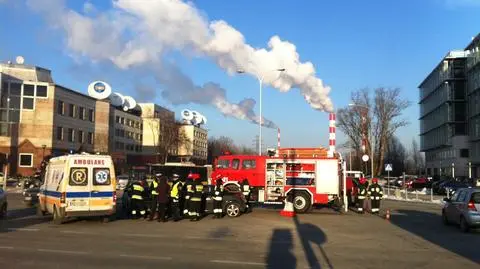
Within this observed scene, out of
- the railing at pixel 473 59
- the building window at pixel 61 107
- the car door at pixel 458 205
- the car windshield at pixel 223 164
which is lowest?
the car door at pixel 458 205

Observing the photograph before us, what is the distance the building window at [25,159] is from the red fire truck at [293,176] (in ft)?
178

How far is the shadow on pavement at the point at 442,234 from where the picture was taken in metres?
13.3

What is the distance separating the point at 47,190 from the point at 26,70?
220ft

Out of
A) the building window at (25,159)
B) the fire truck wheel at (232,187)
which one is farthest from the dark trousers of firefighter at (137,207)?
the building window at (25,159)

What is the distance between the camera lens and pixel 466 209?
1752cm

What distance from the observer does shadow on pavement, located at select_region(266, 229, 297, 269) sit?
417 inches

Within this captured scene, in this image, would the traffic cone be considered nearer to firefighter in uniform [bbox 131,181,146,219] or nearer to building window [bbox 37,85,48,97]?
firefighter in uniform [bbox 131,181,146,219]

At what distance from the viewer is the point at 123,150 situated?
112750mm

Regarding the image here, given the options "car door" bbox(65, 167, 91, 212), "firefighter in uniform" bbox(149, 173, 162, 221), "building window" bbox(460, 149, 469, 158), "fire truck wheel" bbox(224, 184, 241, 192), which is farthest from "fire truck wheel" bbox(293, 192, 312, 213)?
"building window" bbox(460, 149, 469, 158)

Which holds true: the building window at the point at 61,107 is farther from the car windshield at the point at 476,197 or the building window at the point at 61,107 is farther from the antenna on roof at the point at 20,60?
the car windshield at the point at 476,197

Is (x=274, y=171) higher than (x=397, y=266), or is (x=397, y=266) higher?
(x=274, y=171)

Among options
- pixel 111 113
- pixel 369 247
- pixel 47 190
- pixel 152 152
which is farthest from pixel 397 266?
pixel 152 152

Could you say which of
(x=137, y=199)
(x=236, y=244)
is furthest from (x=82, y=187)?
(x=236, y=244)

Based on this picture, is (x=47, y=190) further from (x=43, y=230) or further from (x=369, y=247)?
(x=369, y=247)
